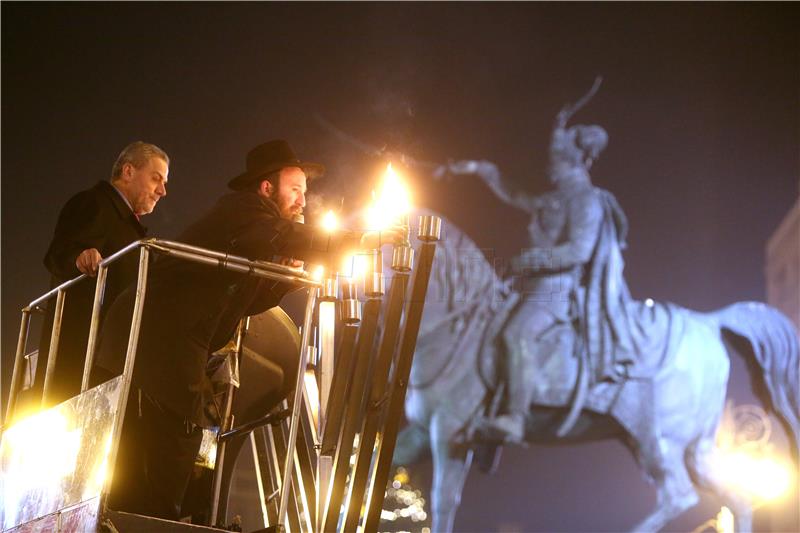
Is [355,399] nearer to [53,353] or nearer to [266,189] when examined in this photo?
[266,189]

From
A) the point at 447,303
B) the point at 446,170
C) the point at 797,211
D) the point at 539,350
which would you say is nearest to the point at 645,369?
the point at 539,350

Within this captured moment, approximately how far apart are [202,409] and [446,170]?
9.64m

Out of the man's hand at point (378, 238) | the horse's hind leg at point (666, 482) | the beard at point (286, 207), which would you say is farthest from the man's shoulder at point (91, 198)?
the horse's hind leg at point (666, 482)

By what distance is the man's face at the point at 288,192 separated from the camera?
8.91 feet

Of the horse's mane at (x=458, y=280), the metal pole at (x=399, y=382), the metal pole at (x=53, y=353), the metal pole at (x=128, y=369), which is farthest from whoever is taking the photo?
the horse's mane at (x=458, y=280)

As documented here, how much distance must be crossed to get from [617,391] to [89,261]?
8.82 meters

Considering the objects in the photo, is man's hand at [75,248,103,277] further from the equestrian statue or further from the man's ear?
the equestrian statue

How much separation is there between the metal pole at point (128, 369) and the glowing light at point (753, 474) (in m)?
9.31

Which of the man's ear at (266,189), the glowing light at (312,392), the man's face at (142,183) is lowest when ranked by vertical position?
the glowing light at (312,392)

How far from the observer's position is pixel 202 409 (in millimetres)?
2396

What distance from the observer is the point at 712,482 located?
10.4 meters

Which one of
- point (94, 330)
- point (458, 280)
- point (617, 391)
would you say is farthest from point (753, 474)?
point (94, 330)

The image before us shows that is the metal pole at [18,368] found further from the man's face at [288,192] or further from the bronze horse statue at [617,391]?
the bronze horse statue at [617,391]

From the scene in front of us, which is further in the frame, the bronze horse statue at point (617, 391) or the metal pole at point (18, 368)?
the bronze horse statue at point (617, 391)
